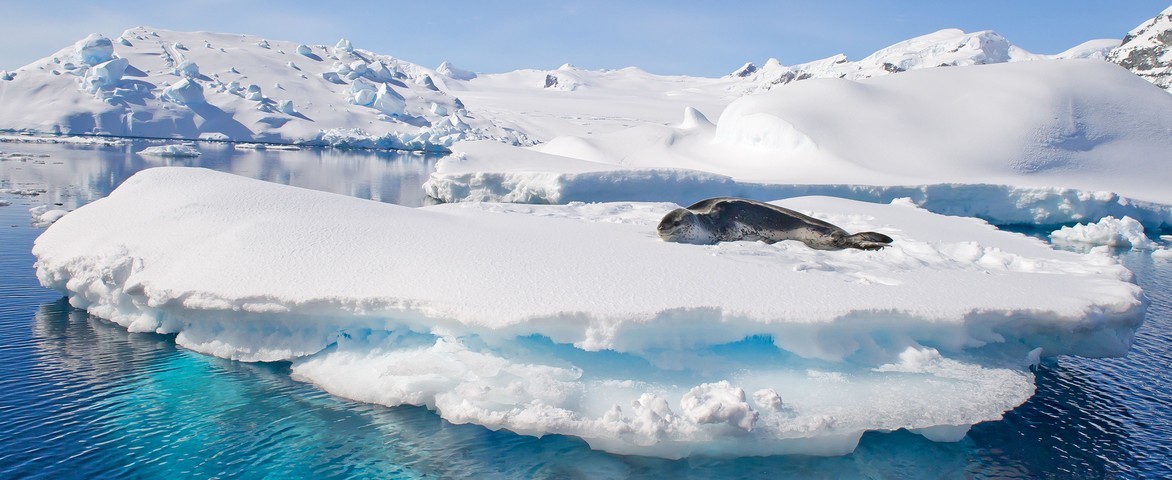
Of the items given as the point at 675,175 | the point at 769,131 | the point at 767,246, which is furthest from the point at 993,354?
the point at 769,131

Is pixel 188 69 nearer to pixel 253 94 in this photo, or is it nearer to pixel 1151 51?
pixel 253 94

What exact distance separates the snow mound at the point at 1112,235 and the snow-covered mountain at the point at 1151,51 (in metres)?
47.8

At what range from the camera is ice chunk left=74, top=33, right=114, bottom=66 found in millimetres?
37125

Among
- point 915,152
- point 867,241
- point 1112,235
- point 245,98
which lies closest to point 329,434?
point 867,241

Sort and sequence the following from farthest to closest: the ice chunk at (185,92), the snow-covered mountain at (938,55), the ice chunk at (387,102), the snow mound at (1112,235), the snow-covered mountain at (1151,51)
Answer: the snow-covered mountain at (938,55) < the snow-covered mountain at (1151,51) < the ice chunk at (387,102) < the ice chunk at (185,92) < the snow mound at (1112,235)

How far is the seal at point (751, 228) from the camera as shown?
5770mm

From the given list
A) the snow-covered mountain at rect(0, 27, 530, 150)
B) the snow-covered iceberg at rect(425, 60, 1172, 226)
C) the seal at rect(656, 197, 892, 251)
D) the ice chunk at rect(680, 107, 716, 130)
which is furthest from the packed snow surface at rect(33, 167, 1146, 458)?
the snow-covered mountain at rect(0, 27, 530, 150)

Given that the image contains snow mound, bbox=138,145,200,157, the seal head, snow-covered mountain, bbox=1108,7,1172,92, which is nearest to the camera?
the seal head

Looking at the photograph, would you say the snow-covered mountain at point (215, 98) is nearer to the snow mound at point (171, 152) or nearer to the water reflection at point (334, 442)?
the snow mound at point (171, 152)

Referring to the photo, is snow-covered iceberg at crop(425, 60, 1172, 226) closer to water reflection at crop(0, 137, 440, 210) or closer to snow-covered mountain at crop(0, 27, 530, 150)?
water reflection at crop(0, 137, 440, 210)

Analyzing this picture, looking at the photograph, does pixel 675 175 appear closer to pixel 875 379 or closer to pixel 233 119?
A: pixel 875 379

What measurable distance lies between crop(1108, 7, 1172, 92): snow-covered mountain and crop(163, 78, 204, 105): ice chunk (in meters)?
61.8

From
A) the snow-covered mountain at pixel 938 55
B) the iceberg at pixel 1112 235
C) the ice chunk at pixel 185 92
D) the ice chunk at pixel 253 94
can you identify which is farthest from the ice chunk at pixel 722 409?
the snow-covered mountain at pixel 938 55

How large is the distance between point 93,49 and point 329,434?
43.5 metres
